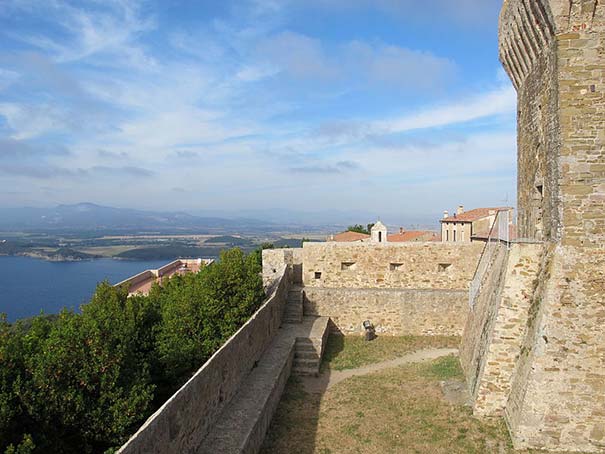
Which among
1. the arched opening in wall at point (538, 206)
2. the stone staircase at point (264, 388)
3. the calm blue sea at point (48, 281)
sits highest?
the arched opening in wall at point (538, 206)

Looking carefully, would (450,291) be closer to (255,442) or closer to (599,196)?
(599,196)

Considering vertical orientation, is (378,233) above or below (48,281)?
above

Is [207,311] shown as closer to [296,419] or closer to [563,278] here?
[296,419]

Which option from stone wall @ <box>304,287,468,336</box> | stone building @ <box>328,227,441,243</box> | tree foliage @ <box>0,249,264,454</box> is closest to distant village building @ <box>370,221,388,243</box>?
stone building @ <box>328,227,441,243</box>

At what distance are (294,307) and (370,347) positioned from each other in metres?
3.07

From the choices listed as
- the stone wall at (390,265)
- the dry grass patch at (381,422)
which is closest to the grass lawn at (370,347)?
the dry grass patch at (381,422)

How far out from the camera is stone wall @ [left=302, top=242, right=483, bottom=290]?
17141mm

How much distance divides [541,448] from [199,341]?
8.36m

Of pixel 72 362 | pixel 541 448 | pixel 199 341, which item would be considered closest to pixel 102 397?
→ pixel 72 362

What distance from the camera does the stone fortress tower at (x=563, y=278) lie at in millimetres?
8273

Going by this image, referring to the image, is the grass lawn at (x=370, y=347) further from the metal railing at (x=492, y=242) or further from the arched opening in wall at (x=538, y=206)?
the arched opening in wall at (x=538, y=206)

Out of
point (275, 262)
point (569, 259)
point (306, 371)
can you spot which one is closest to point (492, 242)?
point (569, 259)

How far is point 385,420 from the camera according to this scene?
380 inches

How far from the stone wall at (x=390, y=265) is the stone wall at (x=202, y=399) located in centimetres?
541
